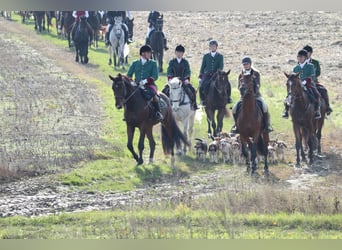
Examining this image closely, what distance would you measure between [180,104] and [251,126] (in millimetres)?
2768

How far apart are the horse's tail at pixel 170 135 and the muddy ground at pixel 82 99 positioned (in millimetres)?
1369

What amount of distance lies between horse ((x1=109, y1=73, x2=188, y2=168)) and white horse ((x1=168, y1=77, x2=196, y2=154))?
67 cm

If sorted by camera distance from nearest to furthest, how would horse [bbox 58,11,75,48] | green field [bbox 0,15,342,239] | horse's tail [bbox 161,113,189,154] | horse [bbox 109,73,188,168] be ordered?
green field [bbox 0,15,342,239] < horse [bbox 109,73,188,168] < horse's tail [bbox 161,113,189,154] < horse [bbox 58,11,75,48]

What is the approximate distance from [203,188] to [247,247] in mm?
5849

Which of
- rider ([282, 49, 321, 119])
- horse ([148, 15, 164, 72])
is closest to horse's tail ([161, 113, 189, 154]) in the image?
rider ([282, 49, 321, 119])

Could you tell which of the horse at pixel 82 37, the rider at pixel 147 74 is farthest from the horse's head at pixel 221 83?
the horse at pixel 82 37

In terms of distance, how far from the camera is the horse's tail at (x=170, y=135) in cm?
1866

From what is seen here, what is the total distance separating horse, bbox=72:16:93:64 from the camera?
33562mm

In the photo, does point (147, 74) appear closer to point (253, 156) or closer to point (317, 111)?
point (253, 156)

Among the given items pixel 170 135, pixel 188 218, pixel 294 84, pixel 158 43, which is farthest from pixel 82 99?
pixel 188 218

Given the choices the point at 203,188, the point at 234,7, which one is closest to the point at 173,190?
the point at 203,188

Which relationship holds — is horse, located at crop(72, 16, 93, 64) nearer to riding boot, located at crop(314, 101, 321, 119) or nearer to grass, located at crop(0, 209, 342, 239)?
riding boot, located at crop(314, 101, 321, 119)

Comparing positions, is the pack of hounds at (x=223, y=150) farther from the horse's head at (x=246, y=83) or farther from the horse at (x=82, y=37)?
the horse at (x=82, y=37)

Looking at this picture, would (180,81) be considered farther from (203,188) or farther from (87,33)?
(87,33)
